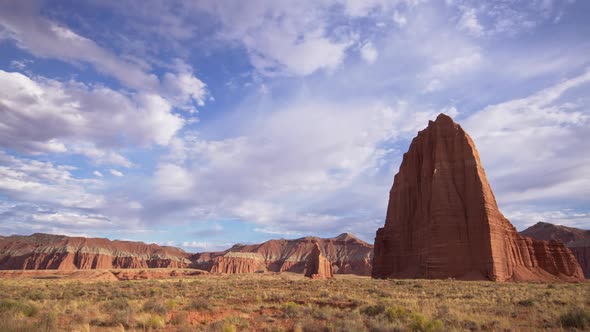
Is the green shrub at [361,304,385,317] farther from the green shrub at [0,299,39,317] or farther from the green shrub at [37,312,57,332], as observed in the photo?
the green shrub at [0,299,39,317]

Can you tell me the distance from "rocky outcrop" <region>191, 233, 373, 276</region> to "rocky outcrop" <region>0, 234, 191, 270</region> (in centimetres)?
2013

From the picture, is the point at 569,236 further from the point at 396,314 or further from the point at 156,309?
the point at 156,309

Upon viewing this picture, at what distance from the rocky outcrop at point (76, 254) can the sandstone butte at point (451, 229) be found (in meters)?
120

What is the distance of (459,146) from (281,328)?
156ft

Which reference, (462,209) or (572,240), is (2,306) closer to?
(462,209)

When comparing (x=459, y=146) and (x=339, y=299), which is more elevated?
(x=459, y=146)

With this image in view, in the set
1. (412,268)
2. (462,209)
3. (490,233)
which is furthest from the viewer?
(412,268)

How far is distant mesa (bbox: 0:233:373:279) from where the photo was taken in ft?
433

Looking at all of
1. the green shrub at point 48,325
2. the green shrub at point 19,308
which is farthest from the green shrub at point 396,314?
the green shrub at point 19,308

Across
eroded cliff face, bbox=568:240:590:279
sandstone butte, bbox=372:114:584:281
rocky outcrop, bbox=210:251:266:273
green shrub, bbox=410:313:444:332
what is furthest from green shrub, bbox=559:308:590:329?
rocky outcrop, bbox=210:251:266:273

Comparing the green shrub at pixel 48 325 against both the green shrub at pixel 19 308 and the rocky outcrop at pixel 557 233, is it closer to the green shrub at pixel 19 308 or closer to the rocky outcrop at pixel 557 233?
the green shrub at pixel 19 308

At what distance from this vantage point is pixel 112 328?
1239cm

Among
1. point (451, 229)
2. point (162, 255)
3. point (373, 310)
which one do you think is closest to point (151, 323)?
point (373, 310)

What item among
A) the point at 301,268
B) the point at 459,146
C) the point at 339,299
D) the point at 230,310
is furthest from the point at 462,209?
the point at 301,268
